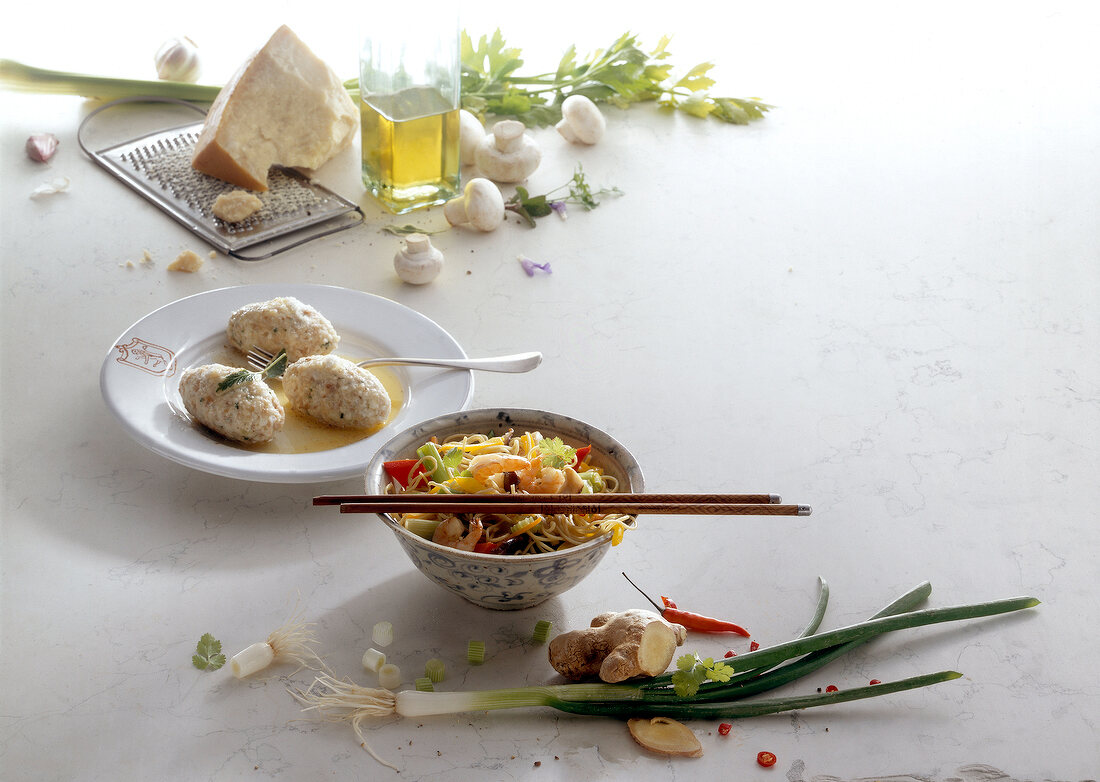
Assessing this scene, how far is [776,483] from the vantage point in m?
1.39

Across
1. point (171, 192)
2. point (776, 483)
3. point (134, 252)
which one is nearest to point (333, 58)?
point (171, 192)

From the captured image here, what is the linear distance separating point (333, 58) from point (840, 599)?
1993 millimetres

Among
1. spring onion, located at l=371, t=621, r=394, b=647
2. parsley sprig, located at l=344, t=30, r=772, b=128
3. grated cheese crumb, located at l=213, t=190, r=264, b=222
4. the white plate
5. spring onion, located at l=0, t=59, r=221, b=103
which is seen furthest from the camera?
parsley sprig, located at l=344, t=30, r=772, b=128

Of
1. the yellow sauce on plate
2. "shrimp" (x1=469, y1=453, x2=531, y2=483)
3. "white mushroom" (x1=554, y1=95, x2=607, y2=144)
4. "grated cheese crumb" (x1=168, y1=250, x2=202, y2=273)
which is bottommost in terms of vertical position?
the yellow sauce on plate

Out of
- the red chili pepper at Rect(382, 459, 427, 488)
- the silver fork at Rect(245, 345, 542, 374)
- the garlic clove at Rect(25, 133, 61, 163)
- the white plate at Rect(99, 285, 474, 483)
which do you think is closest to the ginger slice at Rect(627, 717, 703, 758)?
the red chili pepper at Rect(382, 459, 427, 488)

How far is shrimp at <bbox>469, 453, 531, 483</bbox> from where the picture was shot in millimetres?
1088

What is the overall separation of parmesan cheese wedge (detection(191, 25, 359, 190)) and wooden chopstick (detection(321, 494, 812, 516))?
1129mm

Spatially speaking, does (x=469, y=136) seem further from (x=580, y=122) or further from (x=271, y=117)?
(x=271, y=117)

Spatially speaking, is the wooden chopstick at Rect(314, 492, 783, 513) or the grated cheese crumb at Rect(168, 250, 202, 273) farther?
the grated cheese crumb at Rect(168, 250, 202, 273)

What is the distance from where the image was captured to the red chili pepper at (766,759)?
99cm

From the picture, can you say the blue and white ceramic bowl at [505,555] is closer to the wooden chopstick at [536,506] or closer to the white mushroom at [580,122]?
the wooden chopstick at [536,506]

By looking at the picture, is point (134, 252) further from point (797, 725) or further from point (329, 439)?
point (797, 725)

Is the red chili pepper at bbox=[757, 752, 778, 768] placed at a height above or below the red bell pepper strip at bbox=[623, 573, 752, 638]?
below

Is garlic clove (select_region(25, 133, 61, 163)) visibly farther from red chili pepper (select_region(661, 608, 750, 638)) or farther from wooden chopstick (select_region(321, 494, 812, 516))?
red chili pepper (select_region(661, 608, 750, 638))
